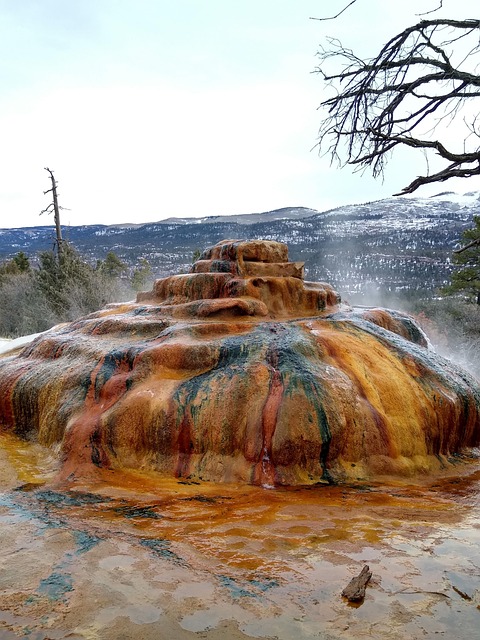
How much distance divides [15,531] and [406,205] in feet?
303

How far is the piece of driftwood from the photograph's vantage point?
2.08 metres

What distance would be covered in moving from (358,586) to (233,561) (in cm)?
62

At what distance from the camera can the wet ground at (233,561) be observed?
1.91 metres

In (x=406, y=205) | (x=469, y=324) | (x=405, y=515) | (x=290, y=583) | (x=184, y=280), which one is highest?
(x=406, y=205)

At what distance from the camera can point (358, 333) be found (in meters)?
5.13

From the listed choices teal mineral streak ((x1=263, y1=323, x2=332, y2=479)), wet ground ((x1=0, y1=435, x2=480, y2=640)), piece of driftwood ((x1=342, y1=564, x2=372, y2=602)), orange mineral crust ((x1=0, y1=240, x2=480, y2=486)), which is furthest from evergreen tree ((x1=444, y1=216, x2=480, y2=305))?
piece of driftwood ((x1=342, y1=564, x2=372, y2=602))

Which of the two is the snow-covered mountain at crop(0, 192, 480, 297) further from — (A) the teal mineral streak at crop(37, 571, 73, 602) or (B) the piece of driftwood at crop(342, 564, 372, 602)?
(B) the piece of driftwood at crop(342, 564, 372, 602)

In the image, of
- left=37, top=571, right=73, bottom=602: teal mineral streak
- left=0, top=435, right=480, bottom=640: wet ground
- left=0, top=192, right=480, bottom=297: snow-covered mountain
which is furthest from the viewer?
left=0, top=192, right=480, bottom=297: snow-covered mountain

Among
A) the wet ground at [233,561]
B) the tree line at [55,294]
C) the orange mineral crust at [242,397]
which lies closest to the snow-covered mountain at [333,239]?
the tree line at [55,294]

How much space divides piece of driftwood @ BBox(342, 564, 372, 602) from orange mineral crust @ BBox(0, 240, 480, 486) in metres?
1.67

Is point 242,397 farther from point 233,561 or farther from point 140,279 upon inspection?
point 140,279

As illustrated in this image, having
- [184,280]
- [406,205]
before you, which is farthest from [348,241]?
[184,280]

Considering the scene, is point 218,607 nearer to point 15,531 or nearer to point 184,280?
point 15,531

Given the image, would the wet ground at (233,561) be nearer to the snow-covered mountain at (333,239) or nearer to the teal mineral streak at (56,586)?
the teal mineral streak at (56,586)
